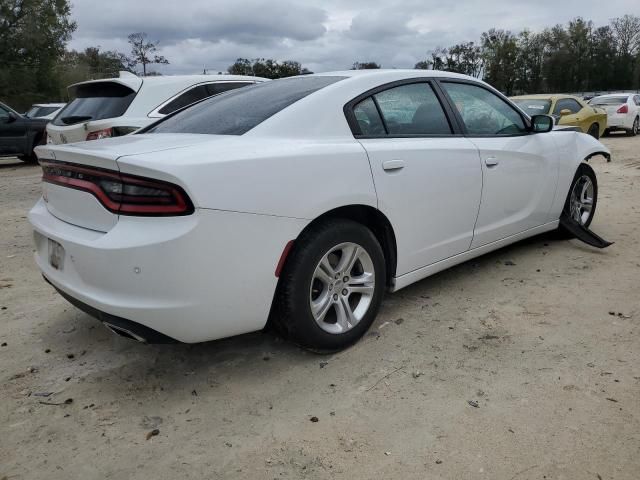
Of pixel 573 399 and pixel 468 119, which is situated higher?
pixel 468 119

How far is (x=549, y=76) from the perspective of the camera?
68.7 m

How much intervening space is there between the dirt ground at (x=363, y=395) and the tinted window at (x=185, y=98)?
3.25 m

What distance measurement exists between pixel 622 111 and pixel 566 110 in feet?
23.8

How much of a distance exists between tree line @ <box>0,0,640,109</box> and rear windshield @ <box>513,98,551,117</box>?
3053 centimetres

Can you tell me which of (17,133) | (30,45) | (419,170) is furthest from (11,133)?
(30,45)

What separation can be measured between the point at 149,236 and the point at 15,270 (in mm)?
2990

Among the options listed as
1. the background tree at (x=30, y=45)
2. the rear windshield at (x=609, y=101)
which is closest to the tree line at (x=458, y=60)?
the background tree at (x=30, y=45)

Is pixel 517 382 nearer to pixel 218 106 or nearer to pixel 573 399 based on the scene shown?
pixel 573 399

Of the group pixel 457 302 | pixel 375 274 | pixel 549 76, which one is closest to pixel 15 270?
pixel 375 274

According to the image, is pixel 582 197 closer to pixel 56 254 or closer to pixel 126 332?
pixel 126 332

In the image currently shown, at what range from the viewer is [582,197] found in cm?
505

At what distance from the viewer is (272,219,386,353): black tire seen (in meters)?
2.65

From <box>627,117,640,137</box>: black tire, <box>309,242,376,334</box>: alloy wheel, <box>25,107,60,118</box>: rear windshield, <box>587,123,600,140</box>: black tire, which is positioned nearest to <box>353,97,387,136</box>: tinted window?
<box>309,242,376,334</box>: alloy wheel

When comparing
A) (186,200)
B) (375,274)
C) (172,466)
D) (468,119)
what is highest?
(468,119)
